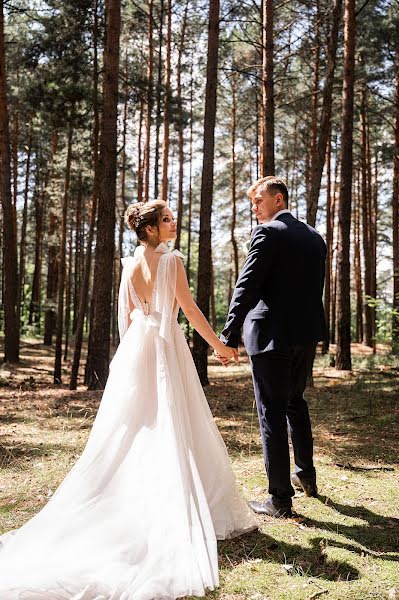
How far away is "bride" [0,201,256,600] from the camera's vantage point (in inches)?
118

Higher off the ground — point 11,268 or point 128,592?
point 11,268

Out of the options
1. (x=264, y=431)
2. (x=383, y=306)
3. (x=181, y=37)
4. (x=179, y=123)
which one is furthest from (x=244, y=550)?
(x=181, y=37)

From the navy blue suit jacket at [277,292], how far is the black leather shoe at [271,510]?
48.9 inches

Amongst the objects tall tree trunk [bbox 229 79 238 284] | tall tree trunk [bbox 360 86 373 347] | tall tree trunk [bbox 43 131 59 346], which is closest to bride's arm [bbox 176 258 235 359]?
tall tree trunk [bbox 43 131 59 346]

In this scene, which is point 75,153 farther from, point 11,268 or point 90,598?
point 90,598

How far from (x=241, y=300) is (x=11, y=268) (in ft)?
43.4

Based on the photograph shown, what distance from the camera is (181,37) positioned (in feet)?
65.0

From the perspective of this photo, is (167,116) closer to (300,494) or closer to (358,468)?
(358,468)

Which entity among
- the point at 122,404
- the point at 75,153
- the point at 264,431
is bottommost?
the point at 264,431

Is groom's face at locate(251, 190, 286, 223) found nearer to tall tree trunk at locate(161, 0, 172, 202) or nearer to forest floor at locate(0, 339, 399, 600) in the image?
forest floor at locate(0, 339, 399, 600)

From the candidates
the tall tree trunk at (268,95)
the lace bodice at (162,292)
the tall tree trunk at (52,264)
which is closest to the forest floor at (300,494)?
the lace bodice at (162,292)

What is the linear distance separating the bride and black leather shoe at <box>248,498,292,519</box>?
14.9 inches

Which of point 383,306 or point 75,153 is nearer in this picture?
point 383,306

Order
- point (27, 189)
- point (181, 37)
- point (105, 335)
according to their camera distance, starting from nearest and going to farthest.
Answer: point (105, 335)
point (181, 37)
point (27, 189)
